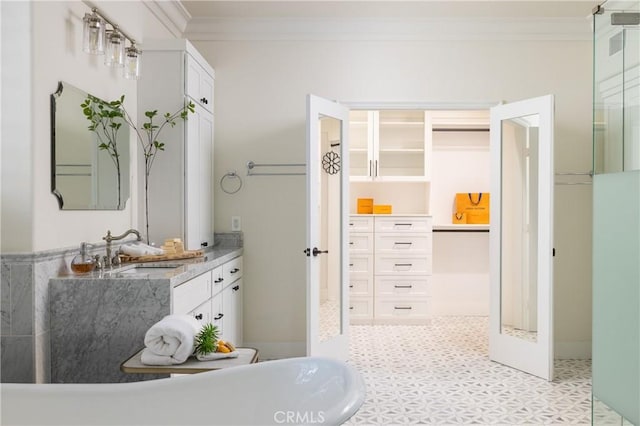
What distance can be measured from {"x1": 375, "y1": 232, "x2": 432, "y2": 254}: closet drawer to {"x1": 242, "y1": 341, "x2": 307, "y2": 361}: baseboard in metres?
1.60

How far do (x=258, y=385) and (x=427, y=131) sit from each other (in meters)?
4.42

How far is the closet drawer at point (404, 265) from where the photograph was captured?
18.6 ft

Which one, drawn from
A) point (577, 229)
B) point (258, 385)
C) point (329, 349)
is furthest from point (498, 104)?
point (258, 385)

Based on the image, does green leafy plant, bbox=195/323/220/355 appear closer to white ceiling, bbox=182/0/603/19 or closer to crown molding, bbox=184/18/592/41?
white ceiling, bbox=182/0/603/19

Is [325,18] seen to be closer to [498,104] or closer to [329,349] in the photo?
[498,104]

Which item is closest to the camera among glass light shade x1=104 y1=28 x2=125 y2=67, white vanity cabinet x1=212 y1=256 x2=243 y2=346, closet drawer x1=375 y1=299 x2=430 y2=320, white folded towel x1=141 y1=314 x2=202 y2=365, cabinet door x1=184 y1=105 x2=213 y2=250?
white folded towel x1=141 y1=314 x2=202 y2=365

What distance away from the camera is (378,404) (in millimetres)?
3320

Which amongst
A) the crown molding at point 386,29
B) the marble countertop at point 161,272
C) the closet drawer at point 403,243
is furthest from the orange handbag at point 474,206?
the marble countertop at point 161,272

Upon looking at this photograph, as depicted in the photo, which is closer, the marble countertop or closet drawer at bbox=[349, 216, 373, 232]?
the marble countertop

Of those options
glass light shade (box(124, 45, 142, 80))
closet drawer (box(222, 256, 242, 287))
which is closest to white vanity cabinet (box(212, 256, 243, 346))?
closet drawer (box(222, 256, 242, 287))

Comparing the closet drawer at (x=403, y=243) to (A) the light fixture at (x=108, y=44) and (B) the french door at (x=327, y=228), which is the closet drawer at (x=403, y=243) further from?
(A) the light fixture at (x=108, y=44)

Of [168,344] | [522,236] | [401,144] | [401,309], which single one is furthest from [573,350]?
[168,344]

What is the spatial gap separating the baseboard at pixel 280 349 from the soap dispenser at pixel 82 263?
2084 millimetres

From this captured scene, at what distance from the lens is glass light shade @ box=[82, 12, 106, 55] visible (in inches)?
110
